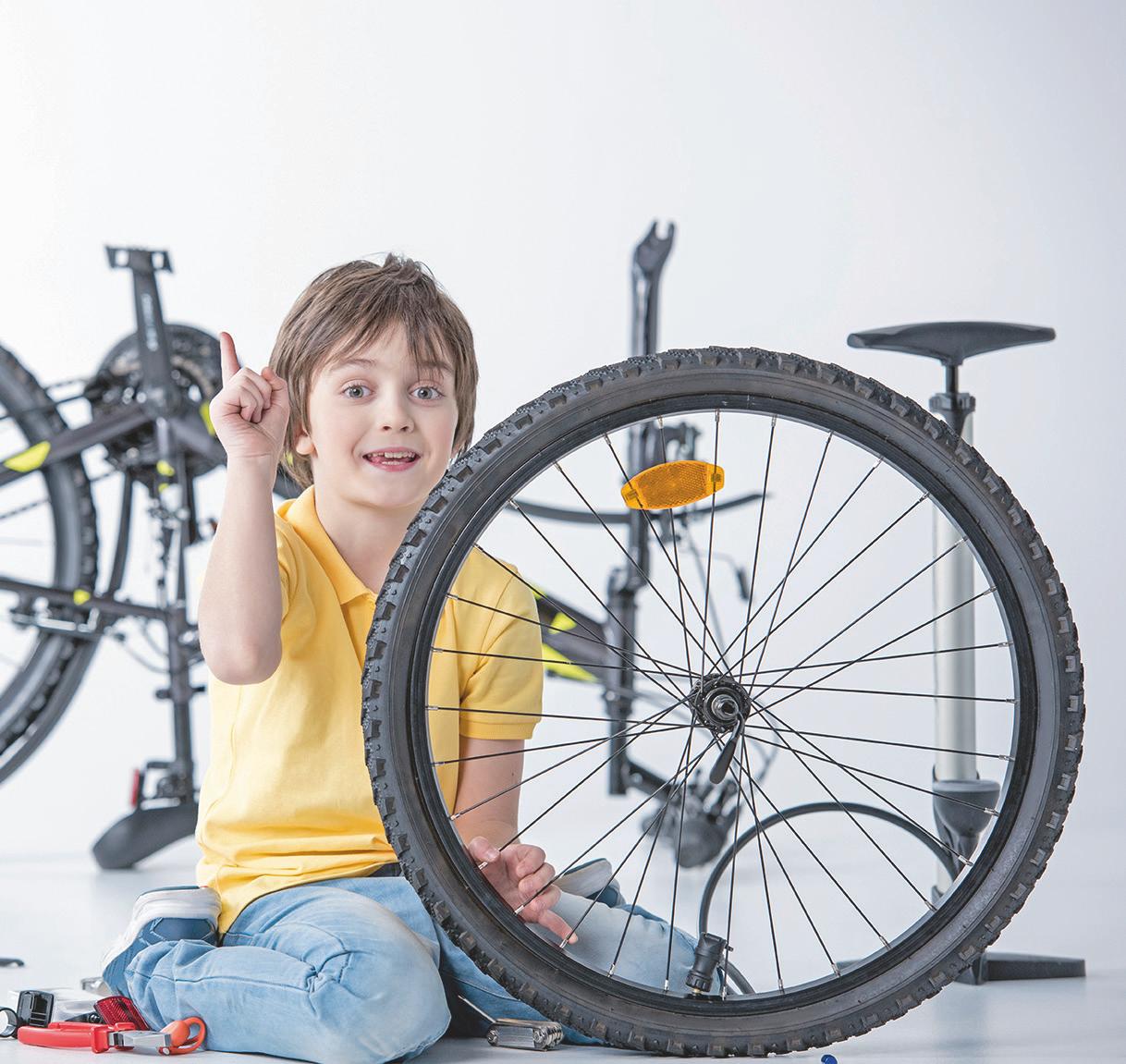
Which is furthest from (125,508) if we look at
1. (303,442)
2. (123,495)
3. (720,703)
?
(720,703)

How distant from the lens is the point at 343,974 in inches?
40.0

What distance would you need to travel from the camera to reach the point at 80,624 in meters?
2.10

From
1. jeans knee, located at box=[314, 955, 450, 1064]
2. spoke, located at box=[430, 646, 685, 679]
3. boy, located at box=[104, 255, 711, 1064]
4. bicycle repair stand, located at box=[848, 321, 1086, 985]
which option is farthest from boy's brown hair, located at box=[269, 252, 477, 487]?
jeans knee, located at box=[314, 955, 450, 1064]

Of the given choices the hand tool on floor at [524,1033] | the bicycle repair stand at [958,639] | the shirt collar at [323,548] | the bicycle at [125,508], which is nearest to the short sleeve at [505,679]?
the shirt collar at [323,548]

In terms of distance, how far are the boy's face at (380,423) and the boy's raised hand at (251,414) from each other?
4.1 inches

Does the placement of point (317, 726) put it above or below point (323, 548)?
below

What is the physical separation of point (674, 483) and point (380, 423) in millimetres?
267

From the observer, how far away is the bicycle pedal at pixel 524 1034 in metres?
1.09

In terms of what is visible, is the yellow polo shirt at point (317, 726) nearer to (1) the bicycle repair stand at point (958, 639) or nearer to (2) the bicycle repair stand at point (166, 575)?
(1) the bicycle repair stand at point (958, 639)

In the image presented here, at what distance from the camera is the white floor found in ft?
3.67

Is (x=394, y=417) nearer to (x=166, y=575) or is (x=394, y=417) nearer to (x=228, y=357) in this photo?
(x=228, y=357)

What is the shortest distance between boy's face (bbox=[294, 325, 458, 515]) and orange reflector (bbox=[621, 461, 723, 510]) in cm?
21

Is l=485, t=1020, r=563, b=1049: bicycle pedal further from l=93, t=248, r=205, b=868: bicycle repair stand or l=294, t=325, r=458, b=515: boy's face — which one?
l=93, t=248, r=205, b=868: bicycle repair stand

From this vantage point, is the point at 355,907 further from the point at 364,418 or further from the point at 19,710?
the point at 19,710
